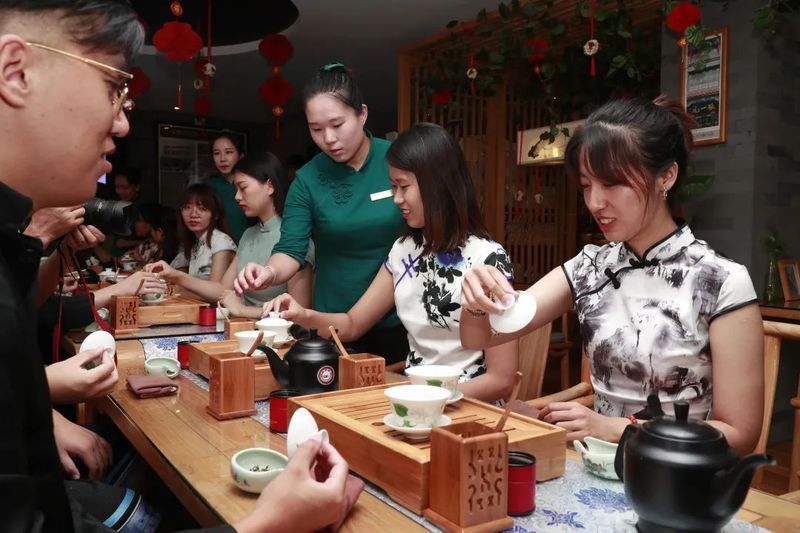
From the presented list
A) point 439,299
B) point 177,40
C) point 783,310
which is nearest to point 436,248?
point 439,299

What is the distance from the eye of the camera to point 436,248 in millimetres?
2000

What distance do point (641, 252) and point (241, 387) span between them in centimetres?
97

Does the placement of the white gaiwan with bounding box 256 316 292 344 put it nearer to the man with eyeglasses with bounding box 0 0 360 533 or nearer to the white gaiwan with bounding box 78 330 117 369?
the white gaiwan with bounding box 78 330 117 369

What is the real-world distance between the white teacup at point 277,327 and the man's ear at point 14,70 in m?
1.16

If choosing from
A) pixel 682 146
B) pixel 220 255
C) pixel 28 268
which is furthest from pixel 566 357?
pixel 28 268

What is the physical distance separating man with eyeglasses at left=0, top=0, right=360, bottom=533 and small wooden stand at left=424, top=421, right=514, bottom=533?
0.13 meters

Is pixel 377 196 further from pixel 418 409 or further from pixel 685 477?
pixel 685 477

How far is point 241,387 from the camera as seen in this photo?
1458 millimetres

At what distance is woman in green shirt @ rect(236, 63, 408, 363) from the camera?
233cm

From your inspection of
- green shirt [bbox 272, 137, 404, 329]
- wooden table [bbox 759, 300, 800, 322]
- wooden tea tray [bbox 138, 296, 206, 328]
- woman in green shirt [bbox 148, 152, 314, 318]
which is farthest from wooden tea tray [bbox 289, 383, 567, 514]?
wooden table [bbox 759, 300, 800, 322]

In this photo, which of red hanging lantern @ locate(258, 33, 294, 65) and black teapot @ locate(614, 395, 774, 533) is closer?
black teapot @ locate(614, 395, 774, 533)

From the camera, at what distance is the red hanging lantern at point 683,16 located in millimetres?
3527

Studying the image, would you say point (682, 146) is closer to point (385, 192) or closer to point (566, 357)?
point (385, 192)

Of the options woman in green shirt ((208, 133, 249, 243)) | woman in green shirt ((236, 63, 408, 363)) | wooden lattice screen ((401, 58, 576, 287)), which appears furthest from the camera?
wooden lattice screen ((401, 58, 576, 287))
